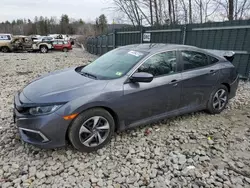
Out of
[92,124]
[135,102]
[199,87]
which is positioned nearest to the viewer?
[92,124]

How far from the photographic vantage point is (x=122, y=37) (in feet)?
37.4

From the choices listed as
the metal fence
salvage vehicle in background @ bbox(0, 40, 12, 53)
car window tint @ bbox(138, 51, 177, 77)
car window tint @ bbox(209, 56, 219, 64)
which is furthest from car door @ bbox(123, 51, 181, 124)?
salvage vehicle in background @ bbox(0, 40, 12, 53)

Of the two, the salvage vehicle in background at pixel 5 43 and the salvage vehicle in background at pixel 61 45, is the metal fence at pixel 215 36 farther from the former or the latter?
the salvage vehicle in background at pixel 5 43

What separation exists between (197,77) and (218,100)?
880 millimetres

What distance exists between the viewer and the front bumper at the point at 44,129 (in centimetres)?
231

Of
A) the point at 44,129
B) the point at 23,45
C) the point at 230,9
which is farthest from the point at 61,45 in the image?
the point at 44,129

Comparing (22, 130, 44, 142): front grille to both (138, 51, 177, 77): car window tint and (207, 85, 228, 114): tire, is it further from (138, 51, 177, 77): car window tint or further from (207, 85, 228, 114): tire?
(207, 85, 228, 114): tire

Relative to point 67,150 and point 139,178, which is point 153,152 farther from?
point 67,150

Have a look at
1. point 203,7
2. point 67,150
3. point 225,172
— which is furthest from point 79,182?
point 203,7

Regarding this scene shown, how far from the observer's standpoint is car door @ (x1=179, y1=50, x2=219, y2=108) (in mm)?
3322

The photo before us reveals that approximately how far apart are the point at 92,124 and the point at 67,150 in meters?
0.55

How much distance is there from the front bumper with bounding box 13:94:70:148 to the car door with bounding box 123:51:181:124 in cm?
94

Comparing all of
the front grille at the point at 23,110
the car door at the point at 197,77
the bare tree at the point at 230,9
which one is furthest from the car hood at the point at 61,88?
the bare tree at the point at 230,9

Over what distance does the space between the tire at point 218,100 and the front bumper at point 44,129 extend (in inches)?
110
